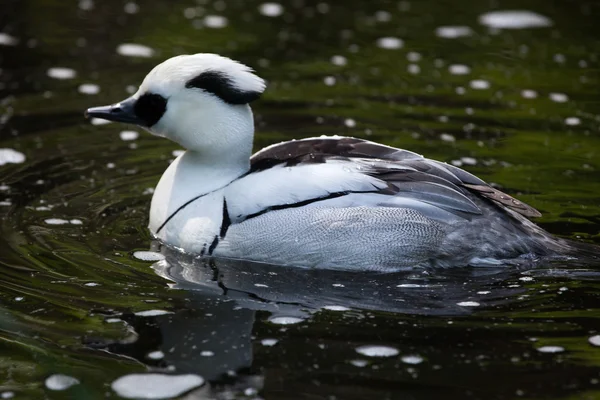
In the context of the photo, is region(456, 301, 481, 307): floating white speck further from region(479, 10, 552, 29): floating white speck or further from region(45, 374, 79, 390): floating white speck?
region(479, 10, 552, 29): floating white speck

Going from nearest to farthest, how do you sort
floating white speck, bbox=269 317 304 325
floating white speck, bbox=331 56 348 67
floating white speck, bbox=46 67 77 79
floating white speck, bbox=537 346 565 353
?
1. floating white speck, bbox=537 346 565 353
2. floating white speck, bbox=269 317 304 325
3. floating white speck, bbox=46 67 77 79
4. floating white speck, bbox=331 56 348 67

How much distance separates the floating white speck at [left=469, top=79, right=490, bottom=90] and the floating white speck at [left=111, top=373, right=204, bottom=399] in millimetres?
7783

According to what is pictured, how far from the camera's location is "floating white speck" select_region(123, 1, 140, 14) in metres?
15.8

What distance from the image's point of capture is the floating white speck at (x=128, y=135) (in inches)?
440

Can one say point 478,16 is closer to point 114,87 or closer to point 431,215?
point 114,87

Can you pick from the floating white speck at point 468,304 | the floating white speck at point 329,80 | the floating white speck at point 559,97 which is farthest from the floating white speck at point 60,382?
the floating white speck at point 559,97

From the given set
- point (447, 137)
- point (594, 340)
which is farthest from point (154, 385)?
point (447, 137)

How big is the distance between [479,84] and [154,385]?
8.11m

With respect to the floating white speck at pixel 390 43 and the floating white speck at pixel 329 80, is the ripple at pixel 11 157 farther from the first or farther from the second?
the floating white speck at pixel 390 43

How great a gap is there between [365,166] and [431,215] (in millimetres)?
635

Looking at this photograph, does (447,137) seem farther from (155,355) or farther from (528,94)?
(155,355)

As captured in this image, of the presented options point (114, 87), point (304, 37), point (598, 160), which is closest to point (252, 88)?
point (598, 160)

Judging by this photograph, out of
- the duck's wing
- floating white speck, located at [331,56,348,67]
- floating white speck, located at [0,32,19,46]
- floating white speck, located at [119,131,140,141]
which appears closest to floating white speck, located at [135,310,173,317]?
the duck's wing

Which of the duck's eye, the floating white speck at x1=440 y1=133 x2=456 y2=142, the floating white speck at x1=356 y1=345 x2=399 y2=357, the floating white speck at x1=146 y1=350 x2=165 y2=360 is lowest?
the floating white speck at x1=146 y1=350 x2=165 y2=360
